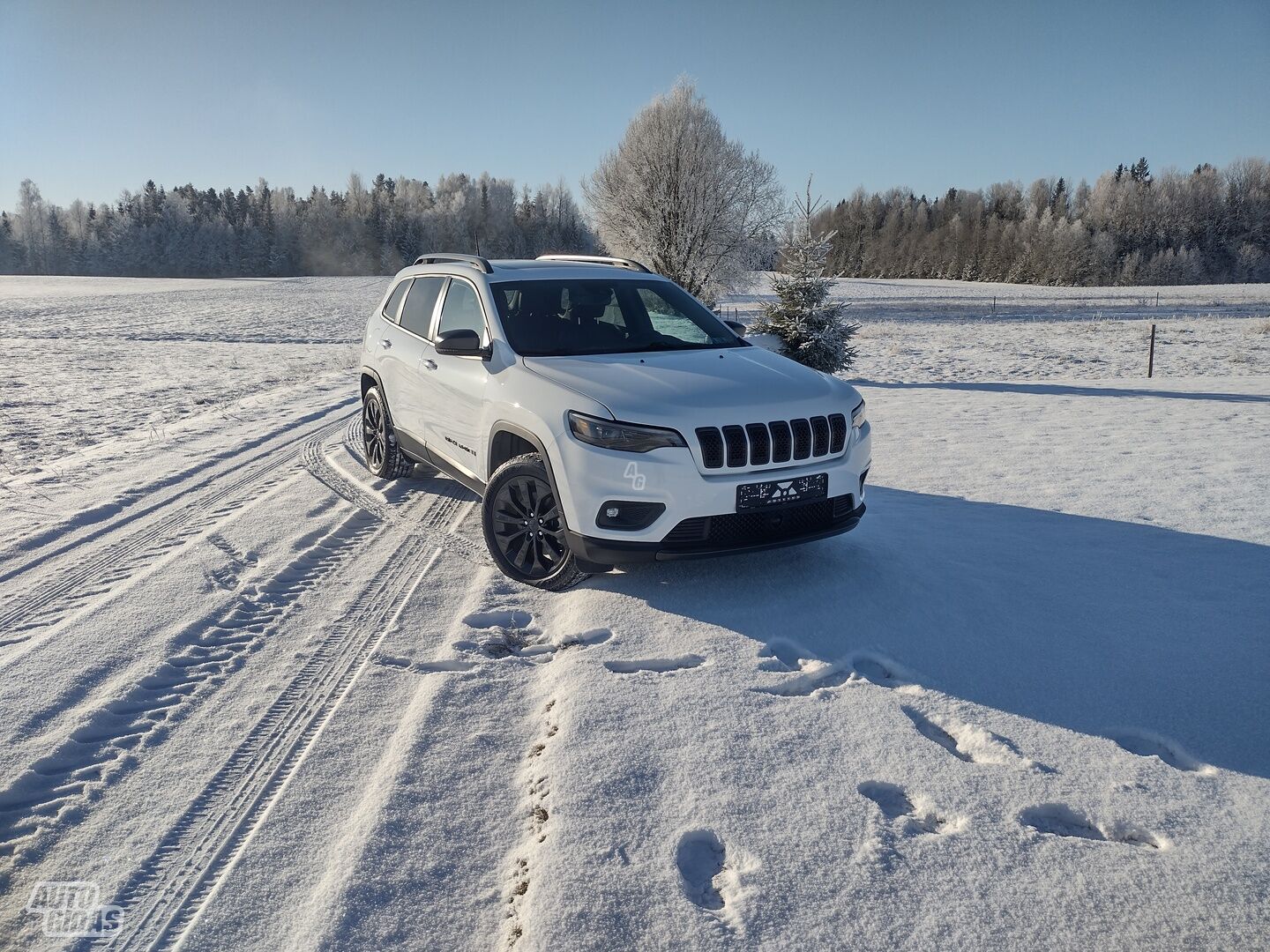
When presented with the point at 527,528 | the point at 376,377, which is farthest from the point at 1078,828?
the point at 376,377

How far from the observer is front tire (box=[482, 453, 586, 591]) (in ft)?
15.6

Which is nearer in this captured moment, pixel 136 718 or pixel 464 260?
pixel 136 718

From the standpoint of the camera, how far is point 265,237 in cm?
10056

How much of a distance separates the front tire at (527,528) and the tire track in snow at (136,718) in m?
1.13

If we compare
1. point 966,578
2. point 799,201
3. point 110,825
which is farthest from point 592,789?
point 799,201

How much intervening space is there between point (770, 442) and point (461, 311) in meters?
2.59

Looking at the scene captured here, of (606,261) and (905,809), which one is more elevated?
(606,261)

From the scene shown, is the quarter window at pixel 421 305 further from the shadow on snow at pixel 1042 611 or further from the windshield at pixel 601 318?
the shadow on snow at pixel 1042 611

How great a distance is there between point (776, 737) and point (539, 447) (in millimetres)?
2056

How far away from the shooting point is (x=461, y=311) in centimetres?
588

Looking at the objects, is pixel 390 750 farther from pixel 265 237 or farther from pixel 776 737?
pixel 265 237

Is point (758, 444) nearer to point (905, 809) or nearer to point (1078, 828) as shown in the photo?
point (905, 809)

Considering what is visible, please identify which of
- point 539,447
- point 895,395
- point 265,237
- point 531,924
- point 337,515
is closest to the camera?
point 531,924

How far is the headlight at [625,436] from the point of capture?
4.29m
